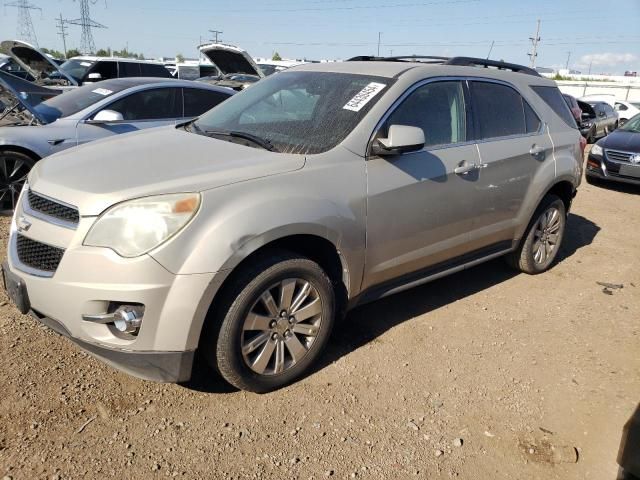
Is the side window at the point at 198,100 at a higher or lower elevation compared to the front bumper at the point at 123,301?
higher

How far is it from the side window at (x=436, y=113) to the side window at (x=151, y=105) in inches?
151

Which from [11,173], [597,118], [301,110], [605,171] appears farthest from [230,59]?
[597,118]

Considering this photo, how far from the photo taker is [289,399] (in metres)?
2.94

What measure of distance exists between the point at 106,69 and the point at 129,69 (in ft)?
2.02

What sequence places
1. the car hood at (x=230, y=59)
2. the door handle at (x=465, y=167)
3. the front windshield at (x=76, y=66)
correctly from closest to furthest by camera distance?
the door handle at (x=465, y=167) → the car hood at (x=230, y=59) → the front windshield at (x=76, y=66)

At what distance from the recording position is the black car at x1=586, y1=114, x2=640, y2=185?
9.06 meters

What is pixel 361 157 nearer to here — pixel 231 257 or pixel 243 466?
pixel 231 257

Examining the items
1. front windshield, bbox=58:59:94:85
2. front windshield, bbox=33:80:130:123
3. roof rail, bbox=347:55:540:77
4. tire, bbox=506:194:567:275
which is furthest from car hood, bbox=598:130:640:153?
front windshield, bbox=58:59:94:85

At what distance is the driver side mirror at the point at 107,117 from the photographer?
561cm

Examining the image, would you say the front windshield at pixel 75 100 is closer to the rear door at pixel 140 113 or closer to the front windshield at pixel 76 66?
the rear door at pixel 140 113

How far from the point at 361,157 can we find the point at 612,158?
802cm

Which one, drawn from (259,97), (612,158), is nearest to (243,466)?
(259,97)

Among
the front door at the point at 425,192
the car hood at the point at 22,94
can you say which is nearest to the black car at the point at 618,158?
the front door at the point at 425,192

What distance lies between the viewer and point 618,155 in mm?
9305
